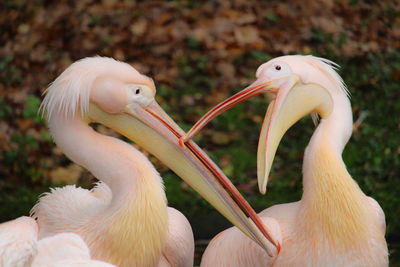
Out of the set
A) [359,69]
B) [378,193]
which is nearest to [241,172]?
[378,193]

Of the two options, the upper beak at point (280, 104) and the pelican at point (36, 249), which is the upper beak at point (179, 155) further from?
Result: the pelican at point (36, 249)

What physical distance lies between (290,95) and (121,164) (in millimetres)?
890

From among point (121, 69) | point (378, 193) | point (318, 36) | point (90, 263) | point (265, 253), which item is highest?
point (121, 69)

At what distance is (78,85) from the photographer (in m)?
3.22

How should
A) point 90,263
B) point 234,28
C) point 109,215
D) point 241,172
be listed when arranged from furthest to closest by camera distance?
1. point 234,28
2. point 241,172
3. point 109,215
4. point 90,263

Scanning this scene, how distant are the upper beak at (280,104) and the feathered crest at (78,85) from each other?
48cm

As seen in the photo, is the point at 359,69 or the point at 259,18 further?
the point at 259,18

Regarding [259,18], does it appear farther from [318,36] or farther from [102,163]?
[102,163]

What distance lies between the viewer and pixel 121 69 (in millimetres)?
3295

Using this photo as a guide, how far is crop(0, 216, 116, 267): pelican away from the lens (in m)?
2.86

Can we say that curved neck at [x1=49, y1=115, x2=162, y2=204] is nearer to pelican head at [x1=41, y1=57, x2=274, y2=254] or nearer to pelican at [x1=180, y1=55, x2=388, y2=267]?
pelican head at [x1=41, y1=57, x2=274, y2=254]

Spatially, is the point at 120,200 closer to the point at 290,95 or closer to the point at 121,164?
the point at 121,164

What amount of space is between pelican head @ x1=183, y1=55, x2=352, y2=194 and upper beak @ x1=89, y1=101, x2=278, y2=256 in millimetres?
184

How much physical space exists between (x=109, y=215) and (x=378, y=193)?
2.89m
